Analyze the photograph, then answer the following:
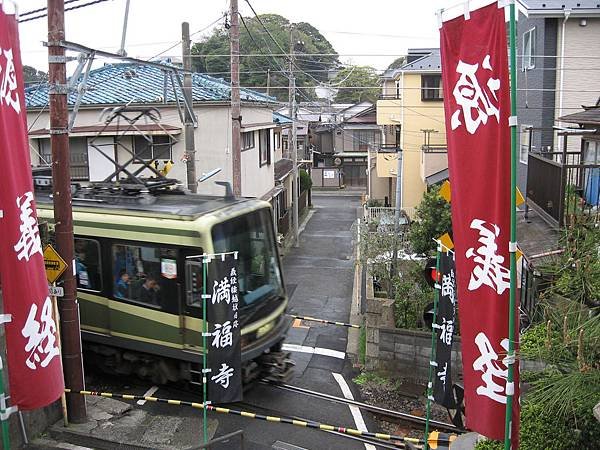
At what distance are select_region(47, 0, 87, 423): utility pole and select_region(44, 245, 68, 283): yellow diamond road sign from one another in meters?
0.13

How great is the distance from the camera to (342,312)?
1723cm

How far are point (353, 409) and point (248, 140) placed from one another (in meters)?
14.1

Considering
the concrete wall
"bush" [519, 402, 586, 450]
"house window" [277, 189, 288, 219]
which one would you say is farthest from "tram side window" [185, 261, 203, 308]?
"house window" [277, 189, 288, 219]

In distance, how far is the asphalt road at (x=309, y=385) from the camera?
9094mm

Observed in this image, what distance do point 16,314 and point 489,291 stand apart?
3600 millimetres

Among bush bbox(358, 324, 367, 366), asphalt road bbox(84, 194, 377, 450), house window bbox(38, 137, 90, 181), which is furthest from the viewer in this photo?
house window bbox(38, 137, 90, 181)

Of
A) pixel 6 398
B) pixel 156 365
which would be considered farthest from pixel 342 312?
pixel 6 398

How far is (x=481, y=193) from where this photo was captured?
4.29 metres

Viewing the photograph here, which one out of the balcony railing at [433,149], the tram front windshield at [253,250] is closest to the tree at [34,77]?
the tram front windshield at [253,250]

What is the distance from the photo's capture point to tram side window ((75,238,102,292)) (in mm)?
10766

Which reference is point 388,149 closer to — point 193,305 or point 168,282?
point 168,282

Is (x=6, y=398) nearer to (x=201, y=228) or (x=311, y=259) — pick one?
(x=201, y=228)

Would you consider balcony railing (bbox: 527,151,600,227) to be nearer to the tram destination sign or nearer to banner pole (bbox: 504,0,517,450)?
the tram destination sign

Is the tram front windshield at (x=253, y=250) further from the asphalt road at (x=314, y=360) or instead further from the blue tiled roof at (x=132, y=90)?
the blue tiled roof at (x=132, y=90)
